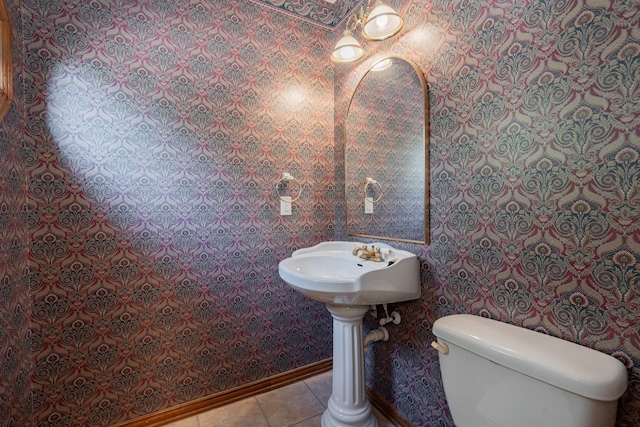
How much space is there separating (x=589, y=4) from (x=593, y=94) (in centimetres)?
26

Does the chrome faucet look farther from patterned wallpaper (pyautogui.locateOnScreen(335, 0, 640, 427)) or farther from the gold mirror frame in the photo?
the gold mirror frame

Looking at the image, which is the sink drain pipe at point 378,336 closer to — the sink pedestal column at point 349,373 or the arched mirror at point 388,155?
the sink pedestal column at point 349,373

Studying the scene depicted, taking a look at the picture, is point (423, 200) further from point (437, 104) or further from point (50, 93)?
point (50, 93)

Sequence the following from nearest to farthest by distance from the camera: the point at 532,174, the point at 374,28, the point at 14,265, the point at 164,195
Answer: the point at 532,174 → the point at 14,265 → the point at 374,28 → the point at 164,195

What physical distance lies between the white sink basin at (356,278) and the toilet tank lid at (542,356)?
0.26 meters

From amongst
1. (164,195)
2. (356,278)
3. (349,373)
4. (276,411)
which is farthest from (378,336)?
(164,195)

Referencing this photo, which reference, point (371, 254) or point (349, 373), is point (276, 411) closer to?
point (349, 373)

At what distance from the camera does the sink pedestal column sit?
1.36 metres

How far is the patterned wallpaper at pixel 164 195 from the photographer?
127 cm

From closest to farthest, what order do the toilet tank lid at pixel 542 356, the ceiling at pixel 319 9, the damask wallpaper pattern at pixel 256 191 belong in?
the toilet tank lid at pixel 542 356 < the damask wallpaper pattern at pixel 256 191 < the ceiling at pixel 319 9

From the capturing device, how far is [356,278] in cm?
113

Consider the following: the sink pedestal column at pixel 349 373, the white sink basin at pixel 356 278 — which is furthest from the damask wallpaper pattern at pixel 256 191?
the sink pedestal column at pixel 349 373

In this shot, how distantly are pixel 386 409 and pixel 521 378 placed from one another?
977 millimetres

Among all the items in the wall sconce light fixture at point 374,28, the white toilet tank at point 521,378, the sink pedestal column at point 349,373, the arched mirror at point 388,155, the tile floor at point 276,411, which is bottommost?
the tile floor at point 276,411
